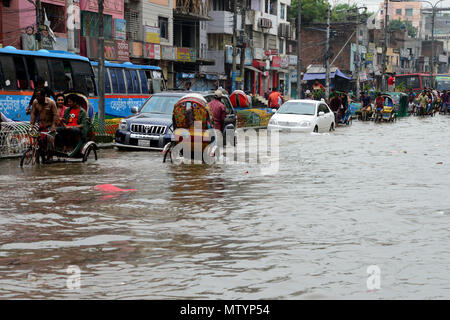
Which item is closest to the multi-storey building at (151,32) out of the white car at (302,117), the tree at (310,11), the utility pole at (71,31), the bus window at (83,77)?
the utility pole at (71,31)

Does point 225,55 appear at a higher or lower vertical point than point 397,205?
higher

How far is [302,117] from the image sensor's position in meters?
29.8

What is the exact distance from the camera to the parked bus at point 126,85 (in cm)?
3050

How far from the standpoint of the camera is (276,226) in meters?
9.27

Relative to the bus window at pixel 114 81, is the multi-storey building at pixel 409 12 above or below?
above

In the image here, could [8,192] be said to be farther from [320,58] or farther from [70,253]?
[320,58]

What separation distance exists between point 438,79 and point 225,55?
38.5 metres

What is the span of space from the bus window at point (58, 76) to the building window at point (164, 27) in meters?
24.0

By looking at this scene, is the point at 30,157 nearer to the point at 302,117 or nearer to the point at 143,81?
the point at 302,117

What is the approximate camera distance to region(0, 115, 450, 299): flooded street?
6344mm

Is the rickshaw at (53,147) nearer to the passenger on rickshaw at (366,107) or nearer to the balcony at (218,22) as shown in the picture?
the passenger on rickshaw at (366,107)

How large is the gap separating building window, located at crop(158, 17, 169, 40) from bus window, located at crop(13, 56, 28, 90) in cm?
2662

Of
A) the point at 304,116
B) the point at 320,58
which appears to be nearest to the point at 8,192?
the point at 304,116
